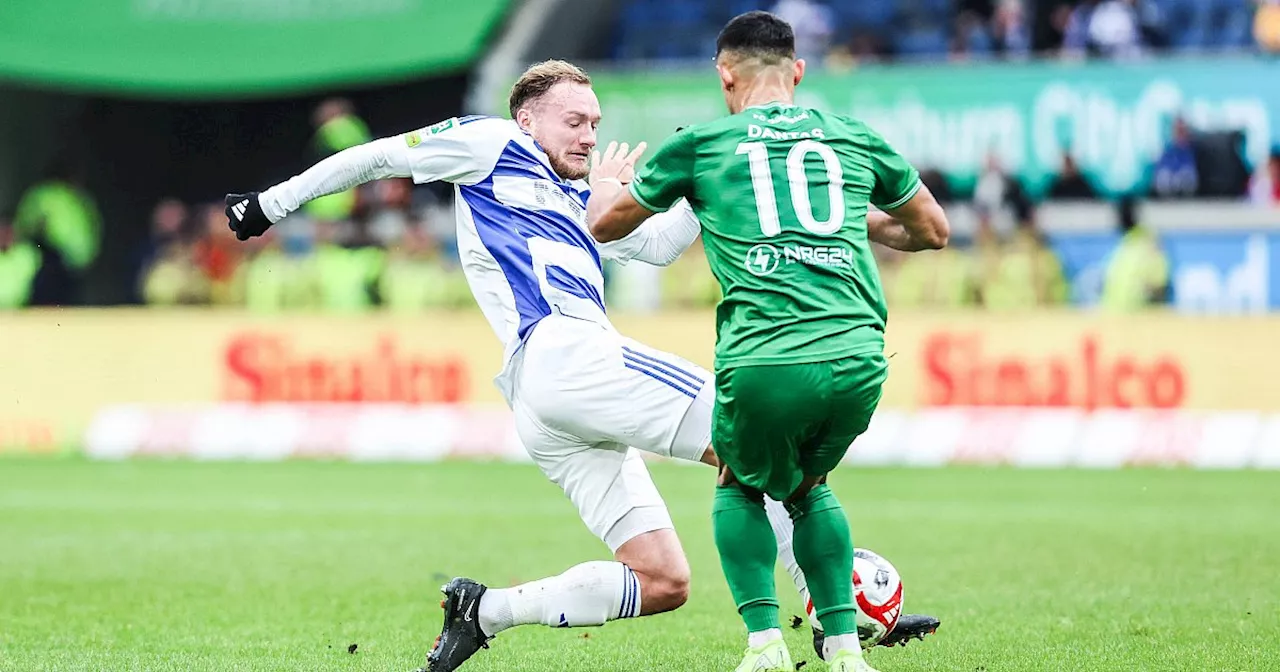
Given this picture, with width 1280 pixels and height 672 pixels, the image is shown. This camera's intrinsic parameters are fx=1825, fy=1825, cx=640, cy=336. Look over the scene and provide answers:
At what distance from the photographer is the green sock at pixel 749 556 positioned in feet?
19.3

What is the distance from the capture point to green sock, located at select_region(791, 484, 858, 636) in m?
5.86

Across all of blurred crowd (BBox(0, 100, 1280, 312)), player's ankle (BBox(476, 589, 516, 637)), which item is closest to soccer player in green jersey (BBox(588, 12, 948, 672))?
player's ankle (BBox(476, 589, 516, 637))

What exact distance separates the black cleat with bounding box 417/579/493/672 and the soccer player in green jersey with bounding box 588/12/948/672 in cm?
96

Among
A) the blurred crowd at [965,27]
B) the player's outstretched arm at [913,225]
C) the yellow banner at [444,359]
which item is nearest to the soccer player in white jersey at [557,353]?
the player's outstretched arm at [913,225]

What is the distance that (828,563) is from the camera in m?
5.88

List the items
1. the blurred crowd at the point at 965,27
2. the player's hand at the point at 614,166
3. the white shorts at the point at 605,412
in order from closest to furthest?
the player's hand at the point at 614,166
the white shorts at the point at 605,412
the blurred crowd at the point at 965,27

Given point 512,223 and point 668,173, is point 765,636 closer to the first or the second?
point 668,173

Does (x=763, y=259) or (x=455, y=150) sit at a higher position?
(x=455, y=150)

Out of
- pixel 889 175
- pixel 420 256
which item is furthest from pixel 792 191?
pixel 420 256

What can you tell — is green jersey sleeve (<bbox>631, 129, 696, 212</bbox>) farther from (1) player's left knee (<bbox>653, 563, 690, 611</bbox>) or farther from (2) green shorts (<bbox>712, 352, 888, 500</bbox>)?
(1) player's left knee (<bbox>653, 563, 690, 611</bbox>)

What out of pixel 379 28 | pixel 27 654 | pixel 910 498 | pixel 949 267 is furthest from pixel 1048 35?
pixel 27 654

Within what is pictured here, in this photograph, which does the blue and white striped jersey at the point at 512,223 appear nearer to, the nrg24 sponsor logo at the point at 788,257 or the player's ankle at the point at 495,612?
the player's ankle at the point at 495,612

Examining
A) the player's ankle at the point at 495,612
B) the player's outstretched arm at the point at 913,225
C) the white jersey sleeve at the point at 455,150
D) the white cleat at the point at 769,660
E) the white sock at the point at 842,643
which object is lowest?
the white cleat at the point at 769,660

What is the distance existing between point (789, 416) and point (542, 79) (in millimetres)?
1686
